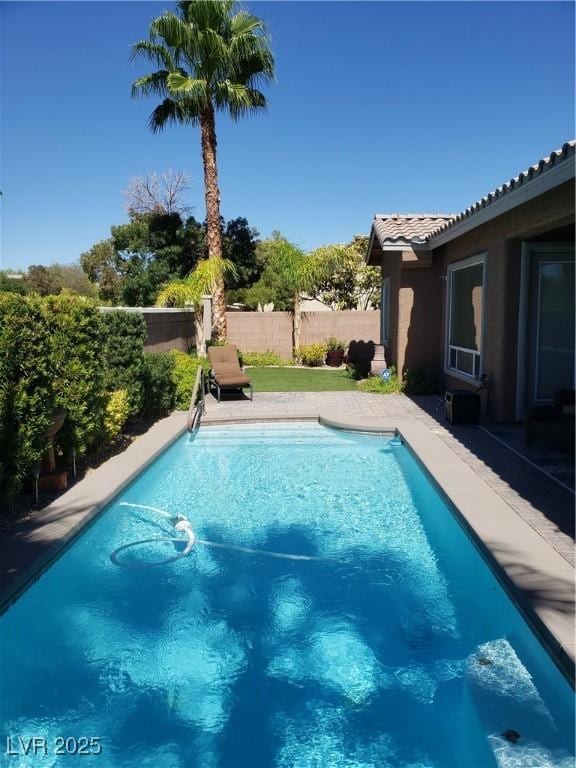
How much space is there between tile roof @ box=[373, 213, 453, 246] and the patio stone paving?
3805 millimetres

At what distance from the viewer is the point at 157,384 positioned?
11.5 meters

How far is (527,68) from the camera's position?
38.2ft

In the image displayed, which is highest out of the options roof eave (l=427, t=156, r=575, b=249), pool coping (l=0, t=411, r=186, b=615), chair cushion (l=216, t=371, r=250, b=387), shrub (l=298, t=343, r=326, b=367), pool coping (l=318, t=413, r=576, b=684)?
roof eave (l=427, t=156, r=575, b=249)

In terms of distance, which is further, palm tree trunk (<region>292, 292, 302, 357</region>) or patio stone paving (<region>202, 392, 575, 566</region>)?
palm tree trunk (<region>292, 292, 302, 357</region>)

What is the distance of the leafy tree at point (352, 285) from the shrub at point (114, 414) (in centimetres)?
2107

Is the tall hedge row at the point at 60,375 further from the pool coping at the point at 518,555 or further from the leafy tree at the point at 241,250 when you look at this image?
the leafy tree at the point at 241,250

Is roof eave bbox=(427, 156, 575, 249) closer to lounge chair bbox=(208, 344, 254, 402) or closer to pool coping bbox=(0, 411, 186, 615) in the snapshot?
lounge chair bbox=(208, 344, 254, 402)

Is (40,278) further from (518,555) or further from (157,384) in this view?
(518,555)

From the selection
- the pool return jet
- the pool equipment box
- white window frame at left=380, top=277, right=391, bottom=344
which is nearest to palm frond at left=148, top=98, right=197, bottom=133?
white window frame at left=380, top=277, right=391, bottom=344

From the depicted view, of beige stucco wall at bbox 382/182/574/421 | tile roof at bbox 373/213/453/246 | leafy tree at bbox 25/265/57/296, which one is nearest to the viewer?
beige stucco wall at bbox 382/182/574/421

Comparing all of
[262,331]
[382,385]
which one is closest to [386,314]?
[382,385]

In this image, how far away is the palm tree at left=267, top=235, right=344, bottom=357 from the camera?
2264 cm

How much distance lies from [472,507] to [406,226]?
10669mm

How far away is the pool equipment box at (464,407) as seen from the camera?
10500mm
